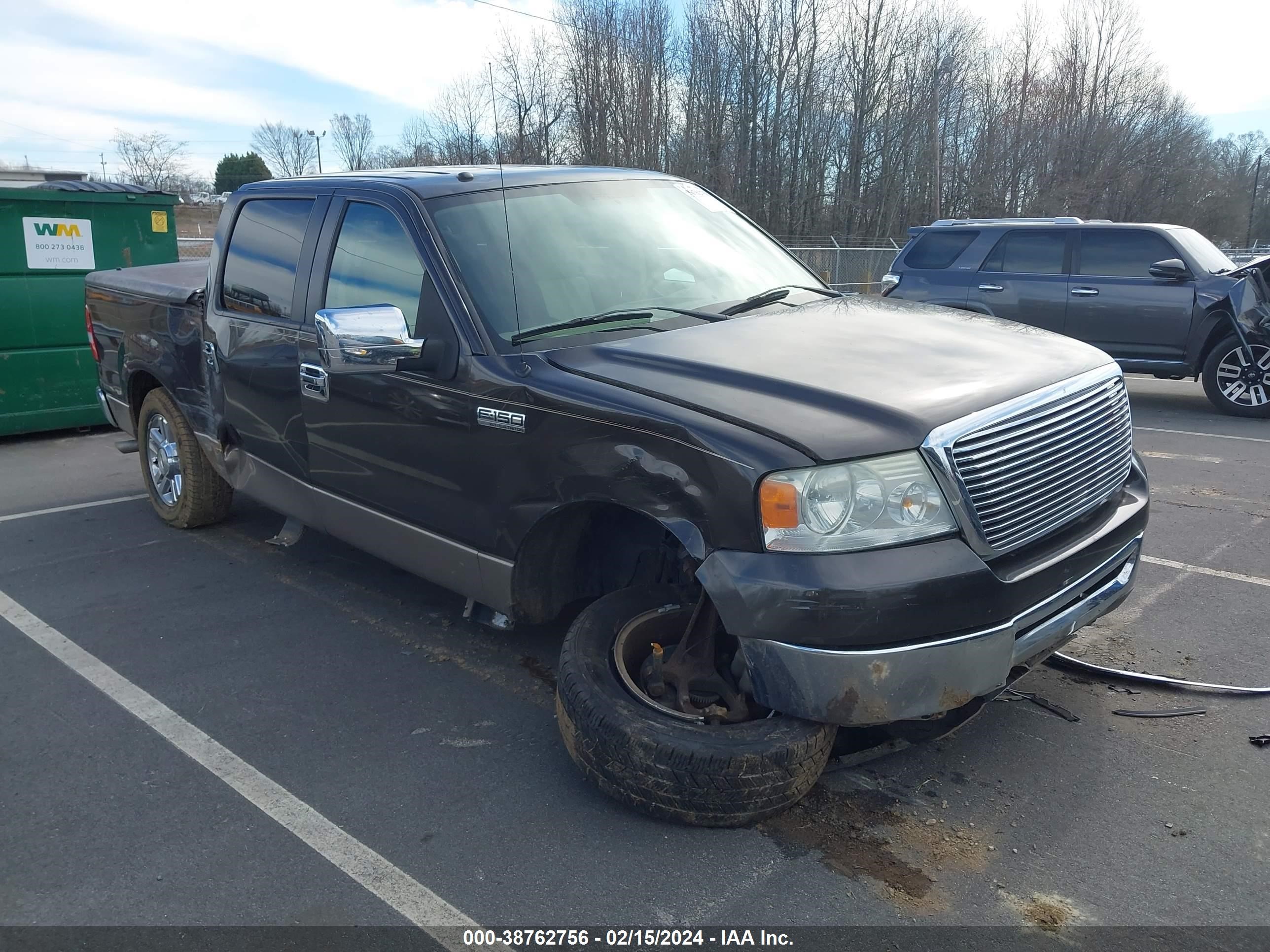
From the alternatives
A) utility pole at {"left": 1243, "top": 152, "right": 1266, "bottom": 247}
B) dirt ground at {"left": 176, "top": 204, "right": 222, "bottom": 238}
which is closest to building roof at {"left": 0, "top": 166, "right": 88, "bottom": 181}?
dirt ground at {"left": 176, "top": 204, "right": 222, "bottom": 238}

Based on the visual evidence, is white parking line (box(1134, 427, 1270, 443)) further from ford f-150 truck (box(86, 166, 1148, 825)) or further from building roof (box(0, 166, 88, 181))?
building roof (box(0, 166, 88, 181))

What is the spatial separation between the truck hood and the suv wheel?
24.5ft

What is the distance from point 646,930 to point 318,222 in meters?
3.23

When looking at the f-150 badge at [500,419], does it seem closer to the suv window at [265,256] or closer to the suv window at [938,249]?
the suv window at [265,256]

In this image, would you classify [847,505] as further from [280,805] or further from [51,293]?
[51,293]

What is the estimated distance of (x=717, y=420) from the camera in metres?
2.79

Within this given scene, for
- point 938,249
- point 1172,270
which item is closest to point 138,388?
point 938,249

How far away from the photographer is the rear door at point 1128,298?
10.3 meters

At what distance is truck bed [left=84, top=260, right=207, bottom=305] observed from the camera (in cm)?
549

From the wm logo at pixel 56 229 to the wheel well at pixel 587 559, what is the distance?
25.2ft

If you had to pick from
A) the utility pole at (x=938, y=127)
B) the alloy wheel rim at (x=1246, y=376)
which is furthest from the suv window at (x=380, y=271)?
the utility pole at (x=938, y=127)

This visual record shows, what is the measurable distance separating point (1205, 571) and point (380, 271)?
4256 millimetres

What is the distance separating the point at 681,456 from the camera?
281cm

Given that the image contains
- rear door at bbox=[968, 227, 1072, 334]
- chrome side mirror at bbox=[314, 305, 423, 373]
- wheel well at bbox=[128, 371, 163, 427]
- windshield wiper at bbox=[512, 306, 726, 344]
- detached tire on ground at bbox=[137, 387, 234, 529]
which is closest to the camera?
chrome side mirror at bbox=[314, 305, 423, 373]
